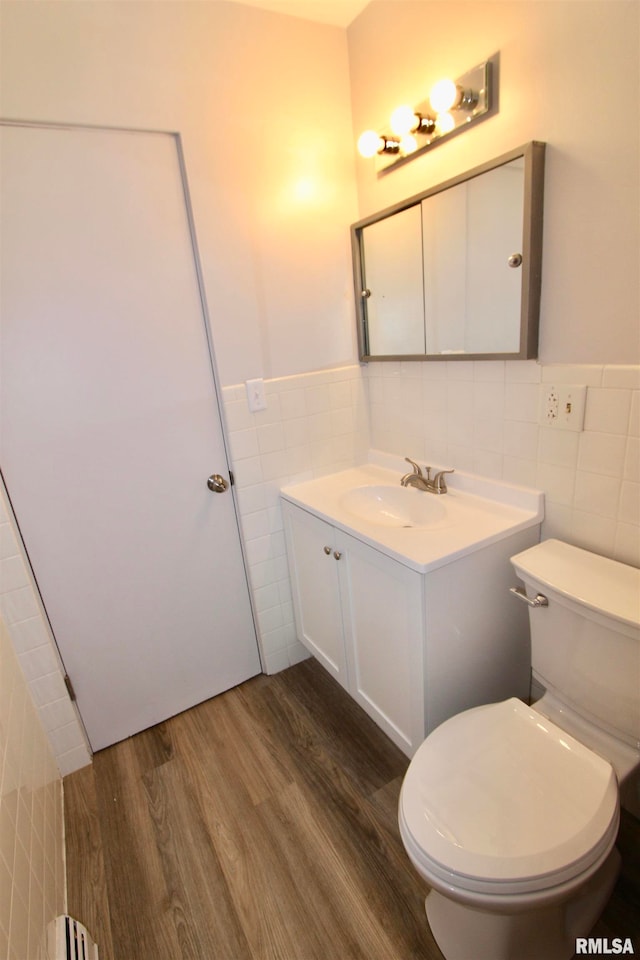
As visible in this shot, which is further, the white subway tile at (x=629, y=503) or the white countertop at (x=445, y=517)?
the white countertop at (x=445, y=517)

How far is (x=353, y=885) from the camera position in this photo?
3.98 ft

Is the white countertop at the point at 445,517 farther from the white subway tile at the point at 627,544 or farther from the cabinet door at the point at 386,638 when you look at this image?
the white subway tile at the point at 627,544

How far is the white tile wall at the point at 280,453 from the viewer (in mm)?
1711

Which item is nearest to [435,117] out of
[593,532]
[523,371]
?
[523,371]

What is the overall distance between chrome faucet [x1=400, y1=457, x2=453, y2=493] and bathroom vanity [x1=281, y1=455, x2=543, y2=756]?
0.11 feet

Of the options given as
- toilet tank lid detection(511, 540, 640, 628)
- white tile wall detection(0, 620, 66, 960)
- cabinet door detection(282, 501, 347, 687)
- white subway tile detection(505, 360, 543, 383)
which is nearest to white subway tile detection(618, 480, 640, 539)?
toilet tank lid detection(511, 540, 640, 628)

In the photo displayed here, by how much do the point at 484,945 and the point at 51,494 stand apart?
162 cm

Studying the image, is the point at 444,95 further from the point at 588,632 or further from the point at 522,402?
the point at 588,632

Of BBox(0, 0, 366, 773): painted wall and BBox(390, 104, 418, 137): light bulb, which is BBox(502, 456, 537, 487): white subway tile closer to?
BBox(0, 0, 366, 773): painted wall

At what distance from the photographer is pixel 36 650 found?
4.84 ft

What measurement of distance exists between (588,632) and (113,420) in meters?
1.48

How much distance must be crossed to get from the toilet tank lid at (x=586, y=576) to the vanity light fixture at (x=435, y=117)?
3.94ft

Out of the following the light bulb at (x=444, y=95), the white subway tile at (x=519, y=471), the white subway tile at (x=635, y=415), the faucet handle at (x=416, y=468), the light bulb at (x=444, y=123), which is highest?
the light bulb at (x=444, y=95)

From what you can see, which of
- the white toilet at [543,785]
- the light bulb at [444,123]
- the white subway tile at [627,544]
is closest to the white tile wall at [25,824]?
the white toilet at [543,785]
